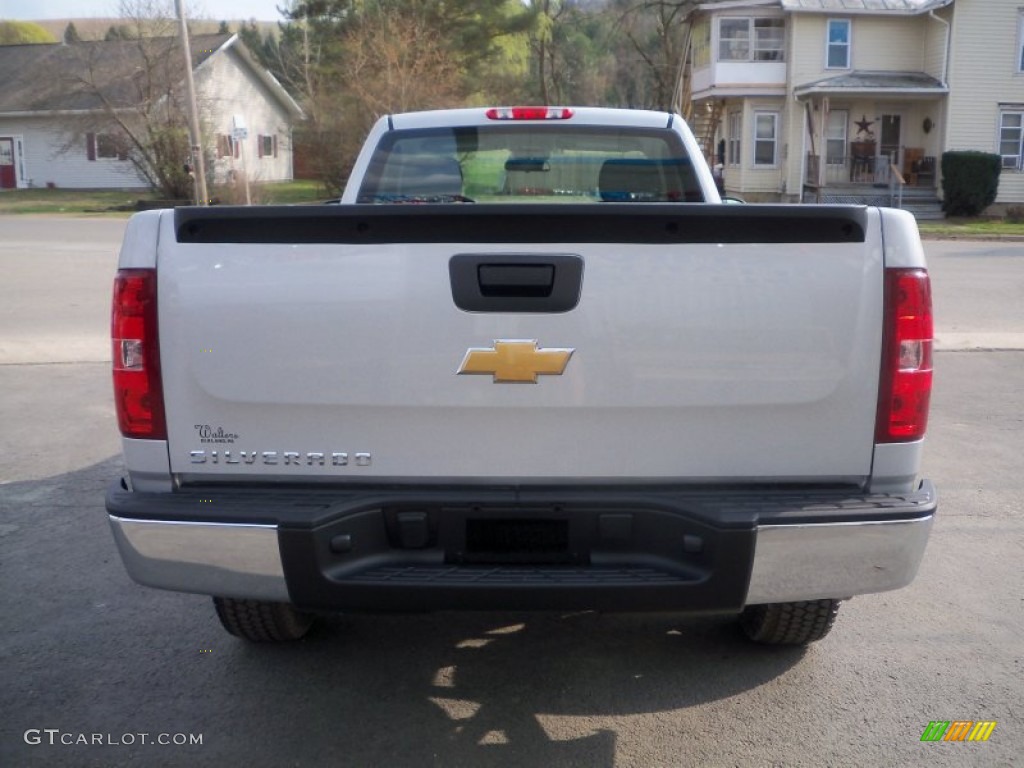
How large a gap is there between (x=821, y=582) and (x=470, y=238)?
146 centimetres

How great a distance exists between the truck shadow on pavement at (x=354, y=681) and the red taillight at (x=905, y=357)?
1.23 metres

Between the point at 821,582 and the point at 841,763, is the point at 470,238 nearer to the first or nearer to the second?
the point at 821,582

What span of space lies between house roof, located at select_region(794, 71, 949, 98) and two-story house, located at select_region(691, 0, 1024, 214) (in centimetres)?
5

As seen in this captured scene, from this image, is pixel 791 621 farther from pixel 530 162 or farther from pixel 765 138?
pixel 765 138

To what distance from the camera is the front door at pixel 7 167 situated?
51.5 m

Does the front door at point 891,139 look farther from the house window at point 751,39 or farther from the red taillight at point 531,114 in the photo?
the red taillight at point 531,114

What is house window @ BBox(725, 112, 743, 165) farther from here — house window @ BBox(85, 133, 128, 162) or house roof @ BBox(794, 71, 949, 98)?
house window @ BBox(85, 133, 128, 162)

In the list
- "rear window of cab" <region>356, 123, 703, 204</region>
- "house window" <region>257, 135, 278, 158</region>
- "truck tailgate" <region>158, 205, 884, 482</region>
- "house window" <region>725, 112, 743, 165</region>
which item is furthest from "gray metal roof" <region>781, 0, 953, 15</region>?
"truck tailgate" <region>158, 205, 884, 482</region>

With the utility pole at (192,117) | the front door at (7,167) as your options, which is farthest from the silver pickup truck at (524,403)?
the front door at (7,167)

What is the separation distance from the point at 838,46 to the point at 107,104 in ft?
89.0

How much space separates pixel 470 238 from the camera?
3.13 meters

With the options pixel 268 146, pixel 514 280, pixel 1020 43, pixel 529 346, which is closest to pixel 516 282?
pixel 514 280

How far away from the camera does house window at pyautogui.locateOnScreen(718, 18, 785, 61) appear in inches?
1437

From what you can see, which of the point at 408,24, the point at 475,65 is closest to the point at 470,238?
the point at 408,24
